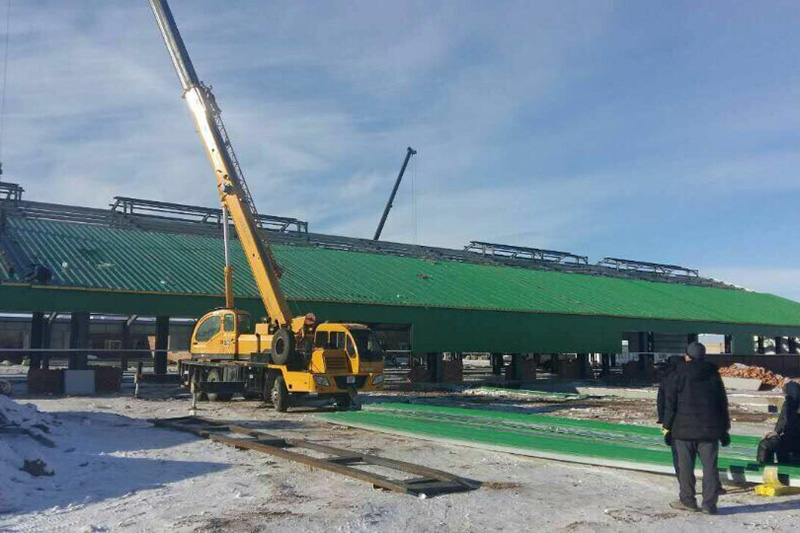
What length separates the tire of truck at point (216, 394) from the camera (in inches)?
882

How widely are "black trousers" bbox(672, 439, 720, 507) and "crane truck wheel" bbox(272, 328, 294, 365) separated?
43.7 feet

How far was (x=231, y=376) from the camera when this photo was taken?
21922mm

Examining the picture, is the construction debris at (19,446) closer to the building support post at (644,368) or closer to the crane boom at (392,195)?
the building support post at (644,368)

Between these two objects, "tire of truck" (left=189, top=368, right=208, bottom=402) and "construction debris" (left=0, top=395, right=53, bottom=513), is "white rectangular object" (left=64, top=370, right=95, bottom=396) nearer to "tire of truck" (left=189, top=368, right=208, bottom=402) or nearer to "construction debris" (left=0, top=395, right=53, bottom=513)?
"tire of truck" (left=189, top=368, right=208, bottom=402)

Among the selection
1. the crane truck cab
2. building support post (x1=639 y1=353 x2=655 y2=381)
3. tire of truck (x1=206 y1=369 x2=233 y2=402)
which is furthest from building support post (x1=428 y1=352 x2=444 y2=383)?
building support post (x1=639 y1=353 x2=655 y2=381)

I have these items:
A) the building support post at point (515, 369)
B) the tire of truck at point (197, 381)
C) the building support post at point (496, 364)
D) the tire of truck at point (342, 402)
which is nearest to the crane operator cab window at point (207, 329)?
the tire of truck at point (197, 381)

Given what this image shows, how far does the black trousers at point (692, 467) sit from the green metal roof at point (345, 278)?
21.8m

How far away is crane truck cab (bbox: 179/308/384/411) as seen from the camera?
64.0 ft

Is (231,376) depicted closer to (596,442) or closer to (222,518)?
(596,442)

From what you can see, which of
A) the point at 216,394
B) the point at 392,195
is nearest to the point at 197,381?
the point at 216,394

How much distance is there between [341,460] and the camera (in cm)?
1109

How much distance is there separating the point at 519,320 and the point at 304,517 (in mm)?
28664

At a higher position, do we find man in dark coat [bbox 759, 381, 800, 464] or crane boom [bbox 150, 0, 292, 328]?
crane boom [bbox 150, 0, 292, 328]

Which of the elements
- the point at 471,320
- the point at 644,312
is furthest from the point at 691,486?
the point at 644,312
